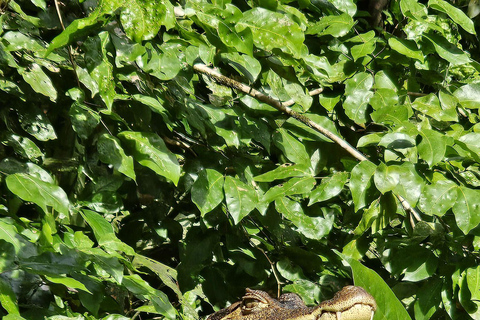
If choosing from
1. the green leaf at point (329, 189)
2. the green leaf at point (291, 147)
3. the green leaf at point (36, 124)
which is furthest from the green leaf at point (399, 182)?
the green leaf at point (36, 124)

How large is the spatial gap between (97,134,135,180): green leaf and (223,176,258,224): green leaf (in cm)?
26

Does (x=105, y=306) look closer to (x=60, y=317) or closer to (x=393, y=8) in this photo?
(x=60, y=317)

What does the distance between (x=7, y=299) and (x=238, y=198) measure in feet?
1.98

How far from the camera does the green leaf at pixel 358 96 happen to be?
1.91m

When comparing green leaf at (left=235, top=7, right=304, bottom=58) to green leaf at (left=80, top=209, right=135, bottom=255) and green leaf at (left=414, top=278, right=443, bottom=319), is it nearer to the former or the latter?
green leaf at (left=80, top=209, right=135, bottom=255)

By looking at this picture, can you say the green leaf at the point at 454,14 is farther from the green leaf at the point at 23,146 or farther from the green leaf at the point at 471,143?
the green leaf at the point at 23,146

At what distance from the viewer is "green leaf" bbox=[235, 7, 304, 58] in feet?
4.74

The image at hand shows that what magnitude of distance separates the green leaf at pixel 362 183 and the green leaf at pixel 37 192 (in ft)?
2.39

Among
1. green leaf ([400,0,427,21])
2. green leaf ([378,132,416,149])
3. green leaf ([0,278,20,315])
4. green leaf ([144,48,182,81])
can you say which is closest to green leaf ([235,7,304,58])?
green leaf ([144,48,182,81])

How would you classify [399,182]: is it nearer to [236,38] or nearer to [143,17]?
[236,38]

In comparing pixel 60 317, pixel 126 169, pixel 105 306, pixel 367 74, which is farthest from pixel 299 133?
pixel 60 317

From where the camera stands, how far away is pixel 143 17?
126 centimetres

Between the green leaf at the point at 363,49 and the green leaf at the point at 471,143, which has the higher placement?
the green leaf at the point at 363,49

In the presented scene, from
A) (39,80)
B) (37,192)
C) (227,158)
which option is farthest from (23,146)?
(227,158)
